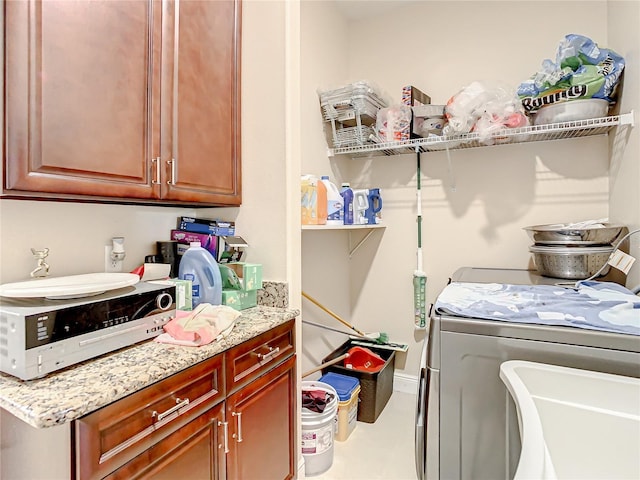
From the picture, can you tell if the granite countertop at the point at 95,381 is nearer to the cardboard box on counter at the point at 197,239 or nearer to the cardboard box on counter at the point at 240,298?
the cardboard box on counter at the point at 240,298

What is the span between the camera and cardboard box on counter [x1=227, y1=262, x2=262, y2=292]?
1546 mm

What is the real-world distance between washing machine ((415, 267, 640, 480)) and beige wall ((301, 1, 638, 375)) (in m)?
1.10

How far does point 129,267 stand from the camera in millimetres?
1503

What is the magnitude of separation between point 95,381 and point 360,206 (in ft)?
5.75

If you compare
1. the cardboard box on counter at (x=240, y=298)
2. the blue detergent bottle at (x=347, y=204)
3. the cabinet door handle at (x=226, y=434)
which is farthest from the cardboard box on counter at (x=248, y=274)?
the blue detergent bottle at (x=347, y=204)

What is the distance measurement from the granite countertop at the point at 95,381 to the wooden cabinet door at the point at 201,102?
1.90 feet

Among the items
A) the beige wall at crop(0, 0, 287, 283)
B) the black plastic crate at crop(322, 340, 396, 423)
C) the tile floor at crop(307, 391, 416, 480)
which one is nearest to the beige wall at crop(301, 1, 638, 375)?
the black plastic crate at crop(322, 340, 396, 423)

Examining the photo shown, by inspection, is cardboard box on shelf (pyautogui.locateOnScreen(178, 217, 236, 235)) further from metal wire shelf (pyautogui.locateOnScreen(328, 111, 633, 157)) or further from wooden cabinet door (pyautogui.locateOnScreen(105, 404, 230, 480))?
metal wire shelf (pyautogui.locateOnScreen(328, 111, 633, 157))

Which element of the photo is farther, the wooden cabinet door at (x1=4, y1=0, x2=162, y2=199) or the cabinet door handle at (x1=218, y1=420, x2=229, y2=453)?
the cabinet door handle at (x1=218, y1=420, x2=229, y2=453)

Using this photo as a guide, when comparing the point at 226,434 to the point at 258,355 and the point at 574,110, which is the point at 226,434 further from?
the point at 574,110

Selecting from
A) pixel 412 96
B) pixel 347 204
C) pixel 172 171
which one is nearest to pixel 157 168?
pixel 172 171

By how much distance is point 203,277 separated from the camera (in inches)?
57.4

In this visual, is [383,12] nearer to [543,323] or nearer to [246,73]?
[246,73]

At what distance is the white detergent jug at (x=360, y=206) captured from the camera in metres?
2.29
